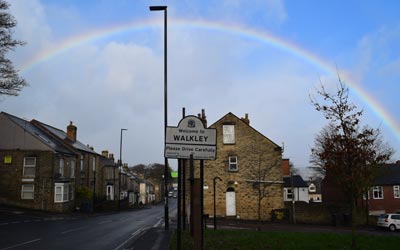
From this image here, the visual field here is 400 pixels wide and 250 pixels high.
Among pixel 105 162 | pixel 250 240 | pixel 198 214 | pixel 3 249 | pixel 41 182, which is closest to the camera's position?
pixel 198 214

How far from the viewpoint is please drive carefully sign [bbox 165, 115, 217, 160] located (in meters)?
7.53

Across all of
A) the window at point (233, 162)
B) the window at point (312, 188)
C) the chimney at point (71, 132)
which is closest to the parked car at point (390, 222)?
the window at point (233, 162)

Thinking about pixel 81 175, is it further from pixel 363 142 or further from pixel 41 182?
pixel 363 142

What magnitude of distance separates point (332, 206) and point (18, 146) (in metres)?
Answer: 31.2

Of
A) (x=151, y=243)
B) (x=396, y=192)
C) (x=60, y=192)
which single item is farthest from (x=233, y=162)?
(x=396, y=192)

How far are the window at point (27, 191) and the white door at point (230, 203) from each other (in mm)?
18693

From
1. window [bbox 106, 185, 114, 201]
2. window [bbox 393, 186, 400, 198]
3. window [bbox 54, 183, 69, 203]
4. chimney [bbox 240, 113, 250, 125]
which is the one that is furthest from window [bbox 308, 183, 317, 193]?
window [bbox 54, 183, 69, 203]

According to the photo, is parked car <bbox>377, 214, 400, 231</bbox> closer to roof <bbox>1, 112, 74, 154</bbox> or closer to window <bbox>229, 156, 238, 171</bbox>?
window <bbox>229, 156, 238, 171</bbox>

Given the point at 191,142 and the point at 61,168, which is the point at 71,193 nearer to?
the point at 61,168

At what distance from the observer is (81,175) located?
4769 centimetres

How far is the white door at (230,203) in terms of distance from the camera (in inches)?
1502

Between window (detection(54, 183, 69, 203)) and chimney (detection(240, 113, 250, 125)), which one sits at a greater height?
chimney (detection(240, 113, 250, 125))

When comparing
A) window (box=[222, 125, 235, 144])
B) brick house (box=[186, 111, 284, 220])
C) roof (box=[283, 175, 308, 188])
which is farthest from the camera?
roof (box=[283, 175, 308, 188])

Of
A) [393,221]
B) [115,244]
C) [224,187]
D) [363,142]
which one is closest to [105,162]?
[224,187]
